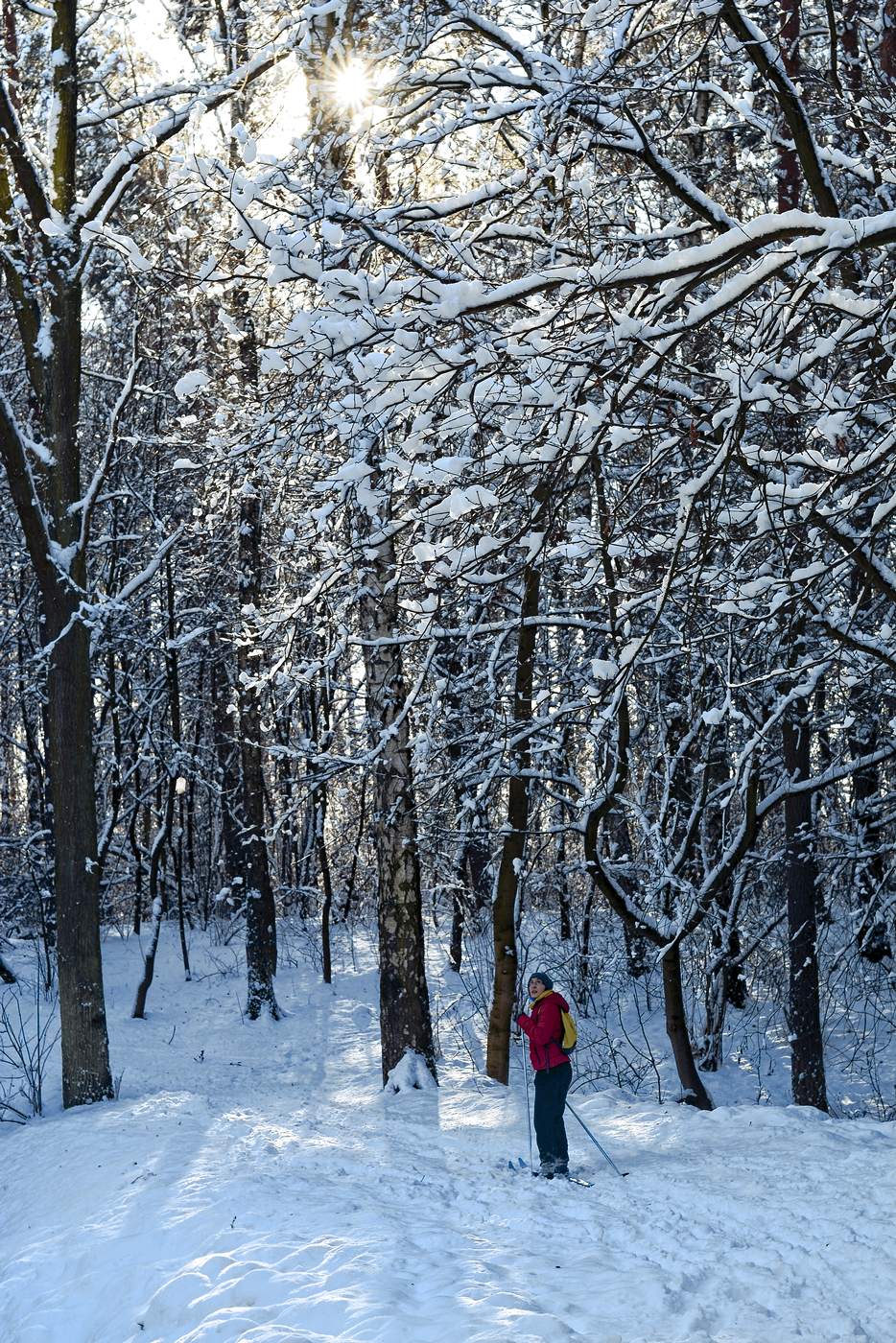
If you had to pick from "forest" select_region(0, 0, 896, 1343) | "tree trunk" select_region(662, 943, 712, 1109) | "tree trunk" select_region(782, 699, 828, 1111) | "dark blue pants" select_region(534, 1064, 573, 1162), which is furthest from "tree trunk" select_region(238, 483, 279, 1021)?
"dark blue pants" select_region(534, 1064, 573, 1162)

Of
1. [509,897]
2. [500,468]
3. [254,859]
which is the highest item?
[500,468]

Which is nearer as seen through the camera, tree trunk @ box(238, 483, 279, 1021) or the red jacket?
the red jacket

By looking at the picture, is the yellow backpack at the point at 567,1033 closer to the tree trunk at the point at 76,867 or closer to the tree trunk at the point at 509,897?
the tree trunk at the point at 509,897

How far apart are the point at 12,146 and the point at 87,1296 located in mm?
8519

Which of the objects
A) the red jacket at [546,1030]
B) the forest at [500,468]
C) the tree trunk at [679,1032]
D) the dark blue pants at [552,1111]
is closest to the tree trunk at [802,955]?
the forest at [500,468]

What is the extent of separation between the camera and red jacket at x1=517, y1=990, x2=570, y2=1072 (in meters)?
Answer: 7.71

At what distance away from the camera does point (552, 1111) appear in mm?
7508

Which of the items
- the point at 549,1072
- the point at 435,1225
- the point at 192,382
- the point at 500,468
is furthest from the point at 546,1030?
the point at 192,382

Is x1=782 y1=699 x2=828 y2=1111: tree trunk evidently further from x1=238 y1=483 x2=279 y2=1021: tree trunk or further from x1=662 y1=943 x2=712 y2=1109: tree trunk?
x1=238 y1=483 x2=279 y2=1021: tree trunk

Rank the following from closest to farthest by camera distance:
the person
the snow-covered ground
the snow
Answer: the snow-covered ground
the snow
the person

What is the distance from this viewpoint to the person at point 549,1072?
7434 millimetres

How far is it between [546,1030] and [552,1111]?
0.53m

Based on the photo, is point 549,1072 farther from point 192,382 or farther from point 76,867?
point 192,382

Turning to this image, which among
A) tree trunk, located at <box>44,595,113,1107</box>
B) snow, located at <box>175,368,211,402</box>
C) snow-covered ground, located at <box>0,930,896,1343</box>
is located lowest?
snow-covered ground, located at <box>0,930,896,1343</box>
